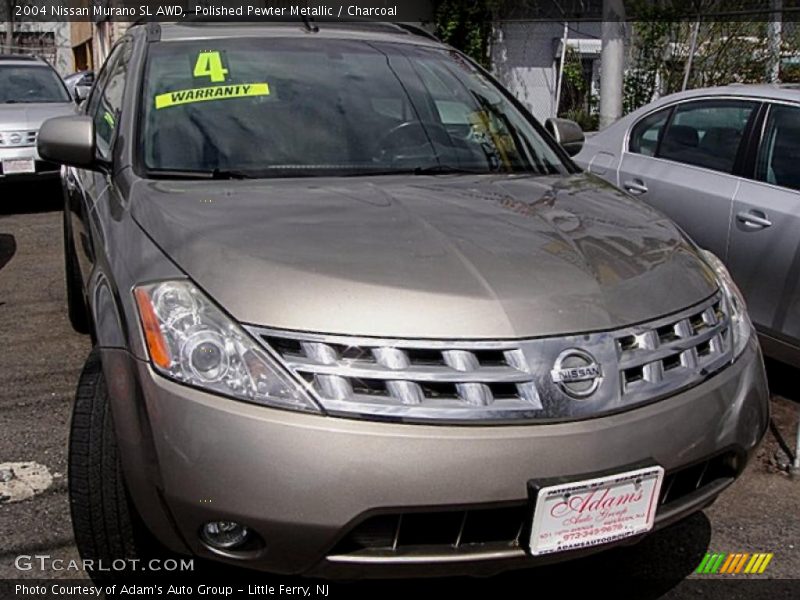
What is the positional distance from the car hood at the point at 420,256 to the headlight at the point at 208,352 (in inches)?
1.9

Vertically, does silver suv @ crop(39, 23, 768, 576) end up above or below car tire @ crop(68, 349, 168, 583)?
above

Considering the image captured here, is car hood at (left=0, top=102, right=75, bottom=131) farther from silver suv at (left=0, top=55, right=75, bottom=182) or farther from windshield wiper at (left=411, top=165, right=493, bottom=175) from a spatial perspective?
windshield wiper at (left=411, top=165, right=493, bottom=175)

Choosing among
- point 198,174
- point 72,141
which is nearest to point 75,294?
point 72,141

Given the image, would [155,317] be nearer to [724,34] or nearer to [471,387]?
[471,387]

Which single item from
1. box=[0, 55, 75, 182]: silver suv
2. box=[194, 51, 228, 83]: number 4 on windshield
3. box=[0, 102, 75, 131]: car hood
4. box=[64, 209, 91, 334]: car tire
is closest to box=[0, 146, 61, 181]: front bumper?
box=[0, 55, 75, 182]: silver suv

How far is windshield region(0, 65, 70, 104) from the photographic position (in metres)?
9.60

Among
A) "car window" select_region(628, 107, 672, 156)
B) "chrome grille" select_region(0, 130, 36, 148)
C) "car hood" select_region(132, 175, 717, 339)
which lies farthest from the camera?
"chrome grille" select_region(0, 130, 36, 148)

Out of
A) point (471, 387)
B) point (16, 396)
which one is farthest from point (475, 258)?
point (16, 396)

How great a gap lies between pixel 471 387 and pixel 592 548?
0.49 m

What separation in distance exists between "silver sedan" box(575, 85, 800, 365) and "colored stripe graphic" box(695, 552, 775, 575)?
4.40 feet

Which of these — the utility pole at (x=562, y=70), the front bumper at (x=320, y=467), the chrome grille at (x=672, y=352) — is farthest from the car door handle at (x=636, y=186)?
the utility pole at (x=562, y=70)

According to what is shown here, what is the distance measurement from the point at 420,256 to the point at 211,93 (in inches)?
50.3

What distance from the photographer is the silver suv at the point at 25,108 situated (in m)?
8.59

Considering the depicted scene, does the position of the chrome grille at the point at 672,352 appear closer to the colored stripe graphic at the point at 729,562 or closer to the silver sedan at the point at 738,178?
the colored stripe graphic at the point at 729,562
